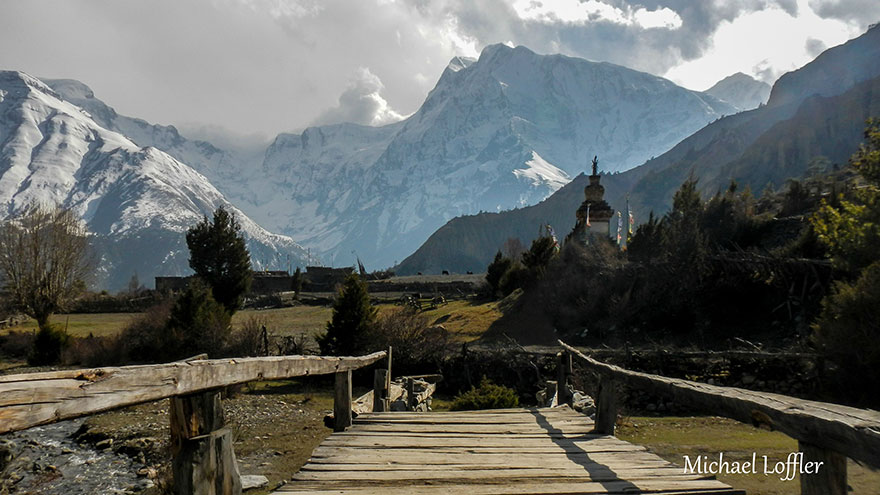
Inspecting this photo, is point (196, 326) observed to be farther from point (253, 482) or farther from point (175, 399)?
point (175, 399)

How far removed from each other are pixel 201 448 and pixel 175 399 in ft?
0.97

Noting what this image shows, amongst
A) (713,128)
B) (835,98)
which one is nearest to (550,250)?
(835,98)

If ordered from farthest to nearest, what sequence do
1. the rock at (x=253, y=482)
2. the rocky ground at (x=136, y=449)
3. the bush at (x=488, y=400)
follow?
the bush at (x=488, y=400) → the rocky ground at (x=136, y=449) → the rock at (x=253, y=482)

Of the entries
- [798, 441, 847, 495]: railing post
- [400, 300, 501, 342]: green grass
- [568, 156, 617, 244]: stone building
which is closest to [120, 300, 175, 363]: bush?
[400, 300, 501, 342]: green grass

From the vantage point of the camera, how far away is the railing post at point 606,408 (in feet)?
17.2

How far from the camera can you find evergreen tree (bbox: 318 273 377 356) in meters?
20.9

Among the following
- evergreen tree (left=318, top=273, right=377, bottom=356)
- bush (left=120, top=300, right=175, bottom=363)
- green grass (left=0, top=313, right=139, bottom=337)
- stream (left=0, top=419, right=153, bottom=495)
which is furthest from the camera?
green grass (left=0, top=313, right=139, bottom=337)

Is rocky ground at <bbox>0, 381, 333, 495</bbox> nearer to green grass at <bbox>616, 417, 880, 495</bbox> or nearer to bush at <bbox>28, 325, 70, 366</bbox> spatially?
green grass at <bbox>616, 417, 880, 495</bbox>

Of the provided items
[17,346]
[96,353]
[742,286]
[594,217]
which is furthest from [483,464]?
[594,217]

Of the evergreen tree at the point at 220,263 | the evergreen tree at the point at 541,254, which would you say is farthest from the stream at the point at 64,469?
the evergreen tree at the point at 541,254

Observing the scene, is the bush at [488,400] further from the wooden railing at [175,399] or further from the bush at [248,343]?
the bush at [248,343]

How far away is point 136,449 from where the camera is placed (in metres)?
12.4

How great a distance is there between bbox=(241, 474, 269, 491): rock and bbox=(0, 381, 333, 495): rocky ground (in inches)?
6.9

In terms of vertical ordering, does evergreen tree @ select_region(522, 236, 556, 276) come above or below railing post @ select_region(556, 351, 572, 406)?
above
